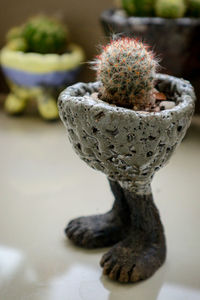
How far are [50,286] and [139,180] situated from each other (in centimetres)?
34

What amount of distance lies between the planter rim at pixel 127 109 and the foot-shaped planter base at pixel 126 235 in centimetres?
24

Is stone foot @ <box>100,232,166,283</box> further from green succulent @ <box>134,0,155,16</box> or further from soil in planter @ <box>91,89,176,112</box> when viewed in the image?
green succulent @ <box>134,0,155,16</box>

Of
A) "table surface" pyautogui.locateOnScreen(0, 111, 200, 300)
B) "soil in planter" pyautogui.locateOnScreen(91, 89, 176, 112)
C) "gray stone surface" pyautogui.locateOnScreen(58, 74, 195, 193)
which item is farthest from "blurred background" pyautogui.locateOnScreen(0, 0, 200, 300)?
"soil in planter" pyautogui.locateOnScreen(91, 89, 176, 112)

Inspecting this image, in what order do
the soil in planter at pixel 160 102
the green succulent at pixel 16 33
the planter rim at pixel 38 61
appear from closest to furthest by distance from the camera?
the soil in planter at pixel 160 102 → the planter rim at pixel 38 61 → the green succulent at pixel 16 33

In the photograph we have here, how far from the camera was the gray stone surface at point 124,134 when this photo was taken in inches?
35.5

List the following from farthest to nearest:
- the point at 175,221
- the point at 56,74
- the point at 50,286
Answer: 1. the point at 56,74
2. the point at 175,221
3. the point at 50,286

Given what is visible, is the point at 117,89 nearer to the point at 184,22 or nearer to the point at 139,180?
the point at 139,180

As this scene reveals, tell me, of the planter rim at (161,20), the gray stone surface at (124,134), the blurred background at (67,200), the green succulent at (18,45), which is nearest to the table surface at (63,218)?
the blurred background at (67,200)

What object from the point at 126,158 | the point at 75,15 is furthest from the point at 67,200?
the point at 75,15

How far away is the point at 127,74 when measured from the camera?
3.12ft

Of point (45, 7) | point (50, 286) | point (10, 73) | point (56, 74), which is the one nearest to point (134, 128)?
point (50, 286)

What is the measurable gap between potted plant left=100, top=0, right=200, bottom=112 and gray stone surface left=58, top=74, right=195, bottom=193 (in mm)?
706

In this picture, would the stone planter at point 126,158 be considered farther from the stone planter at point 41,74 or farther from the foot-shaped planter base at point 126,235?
the stone planter at point 41,74

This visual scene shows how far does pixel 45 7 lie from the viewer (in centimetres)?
219
